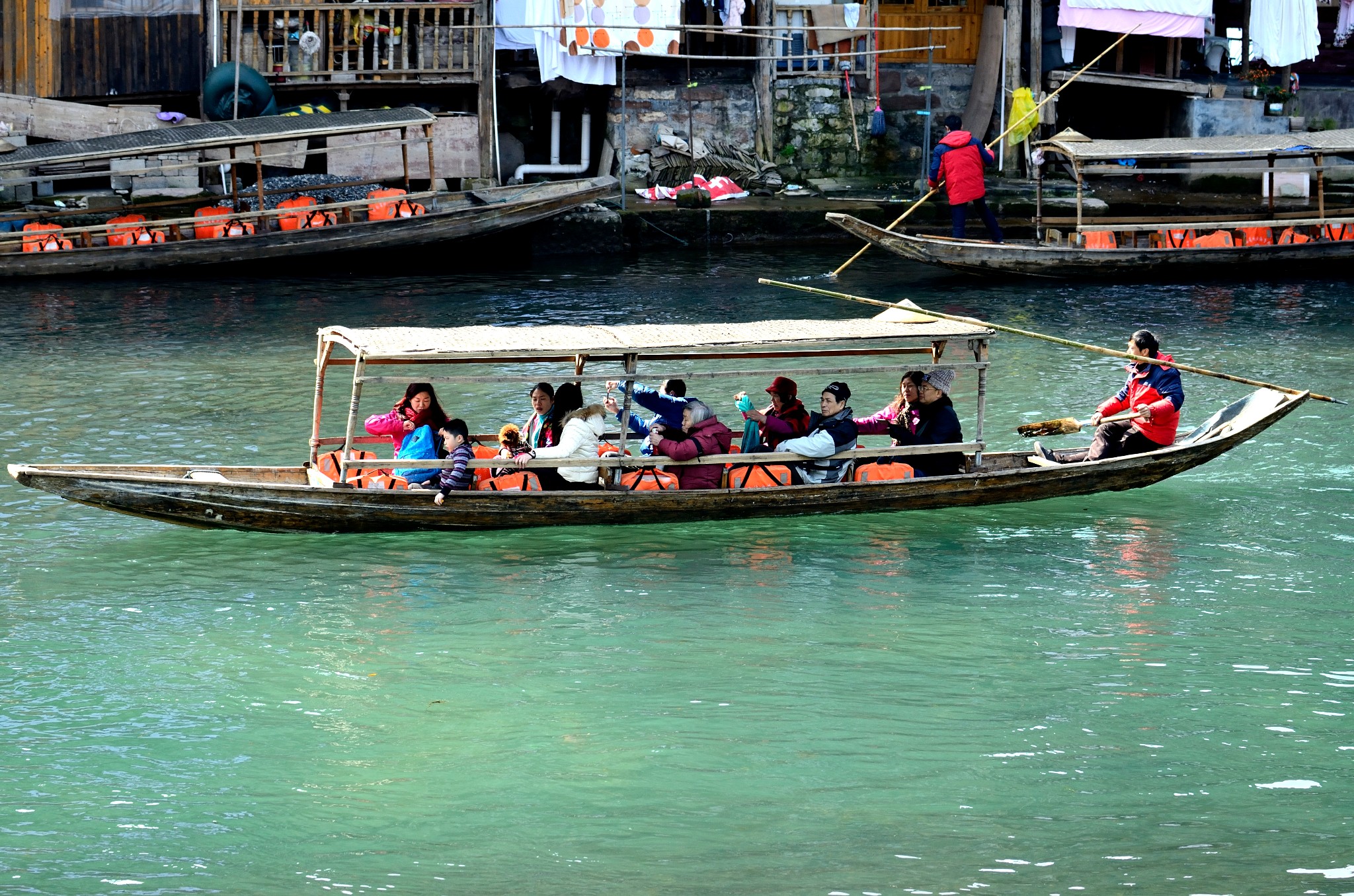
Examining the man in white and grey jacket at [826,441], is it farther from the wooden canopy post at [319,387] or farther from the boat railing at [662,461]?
the wooden canopy post at [319,387]

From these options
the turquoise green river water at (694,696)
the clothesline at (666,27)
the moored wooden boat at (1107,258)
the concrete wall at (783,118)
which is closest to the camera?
the turquoise green river water at (694,696)

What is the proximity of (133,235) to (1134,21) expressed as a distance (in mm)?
14385

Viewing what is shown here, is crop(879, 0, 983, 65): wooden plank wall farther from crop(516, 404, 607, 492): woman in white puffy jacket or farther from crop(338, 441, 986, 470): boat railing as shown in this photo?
crop(516, 404, 607, 492): woman in white puffy jacket

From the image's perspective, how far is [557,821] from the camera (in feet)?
21.4

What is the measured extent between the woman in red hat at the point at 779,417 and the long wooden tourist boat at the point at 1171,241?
8.05 meters

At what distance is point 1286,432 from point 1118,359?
111 inches

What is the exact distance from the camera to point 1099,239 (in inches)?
758

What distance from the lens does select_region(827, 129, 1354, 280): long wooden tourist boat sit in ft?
59.8

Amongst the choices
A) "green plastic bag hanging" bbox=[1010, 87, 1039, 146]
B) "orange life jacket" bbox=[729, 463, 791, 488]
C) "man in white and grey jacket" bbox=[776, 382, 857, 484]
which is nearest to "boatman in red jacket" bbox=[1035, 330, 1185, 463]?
"man in white and grey jacket" bbox=[776, 382, 857, 484]

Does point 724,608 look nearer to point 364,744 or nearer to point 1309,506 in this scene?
point 364,744

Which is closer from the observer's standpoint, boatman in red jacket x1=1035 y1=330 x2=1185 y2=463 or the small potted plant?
boatman in red jacket x1=1035 y1=330 x2=1185 y2=463

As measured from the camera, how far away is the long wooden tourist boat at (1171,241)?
1823 cm

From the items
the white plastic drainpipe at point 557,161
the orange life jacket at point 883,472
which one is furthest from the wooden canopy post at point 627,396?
the white plastic drainpipe at point 557,161

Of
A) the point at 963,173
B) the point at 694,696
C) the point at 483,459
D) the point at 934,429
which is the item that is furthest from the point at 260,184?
the point at 694,696
